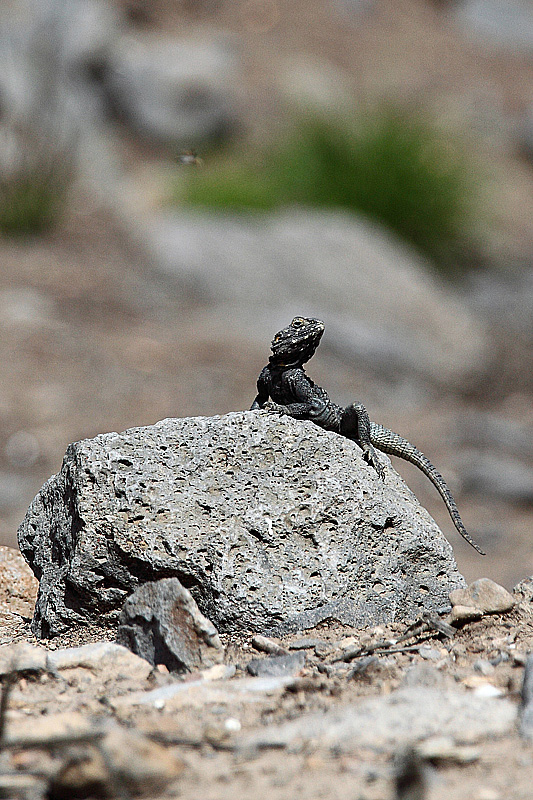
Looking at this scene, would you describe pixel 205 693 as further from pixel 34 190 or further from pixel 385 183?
pixel 385 183

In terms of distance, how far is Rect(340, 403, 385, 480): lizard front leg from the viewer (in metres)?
3.97

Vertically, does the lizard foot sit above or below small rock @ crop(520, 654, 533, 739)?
above

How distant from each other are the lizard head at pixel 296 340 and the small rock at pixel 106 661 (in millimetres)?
1476

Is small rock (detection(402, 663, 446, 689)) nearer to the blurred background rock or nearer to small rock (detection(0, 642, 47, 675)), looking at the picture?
small rock (detection(0, 642, 47, 675))

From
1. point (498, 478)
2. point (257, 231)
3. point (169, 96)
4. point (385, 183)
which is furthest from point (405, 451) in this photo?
point (169, 96)

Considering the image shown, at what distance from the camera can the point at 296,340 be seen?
13.5 feet

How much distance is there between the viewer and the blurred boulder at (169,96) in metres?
18.0

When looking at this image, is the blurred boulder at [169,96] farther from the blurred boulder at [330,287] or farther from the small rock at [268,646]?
the small rock at [268,646]

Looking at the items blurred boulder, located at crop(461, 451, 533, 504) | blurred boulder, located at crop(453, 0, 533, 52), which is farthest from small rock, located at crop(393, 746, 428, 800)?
blurred boulder, located at crop(453, 0, 533, 52)

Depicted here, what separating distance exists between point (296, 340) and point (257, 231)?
909 centimetres

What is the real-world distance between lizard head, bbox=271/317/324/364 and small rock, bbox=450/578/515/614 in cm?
124

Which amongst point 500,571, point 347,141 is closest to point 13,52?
point 347,141

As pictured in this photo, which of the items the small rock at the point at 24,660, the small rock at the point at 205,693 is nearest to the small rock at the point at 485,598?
the small rock at the point at 205,693

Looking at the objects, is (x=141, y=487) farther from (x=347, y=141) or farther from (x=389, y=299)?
(x=347, y=141)
